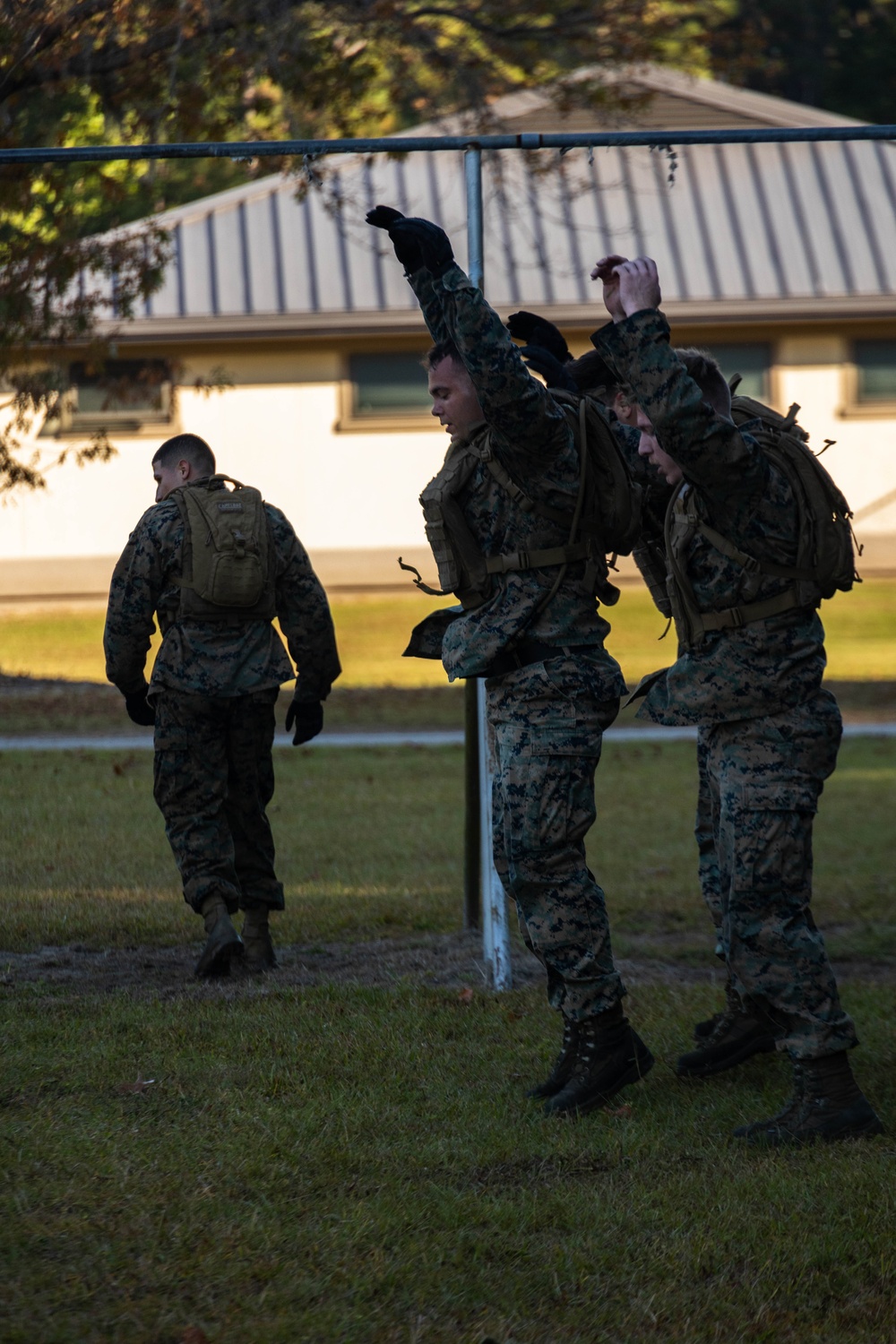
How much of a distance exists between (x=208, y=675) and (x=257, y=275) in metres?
14.4

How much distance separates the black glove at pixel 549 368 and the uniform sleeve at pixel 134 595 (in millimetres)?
1848

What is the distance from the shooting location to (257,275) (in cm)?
1923

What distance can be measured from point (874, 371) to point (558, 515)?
1716 centimetres

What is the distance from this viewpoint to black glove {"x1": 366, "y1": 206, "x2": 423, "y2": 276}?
4070mm

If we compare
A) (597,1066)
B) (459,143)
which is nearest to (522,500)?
(597,1066)

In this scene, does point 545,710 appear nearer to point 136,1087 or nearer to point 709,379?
point 709,379

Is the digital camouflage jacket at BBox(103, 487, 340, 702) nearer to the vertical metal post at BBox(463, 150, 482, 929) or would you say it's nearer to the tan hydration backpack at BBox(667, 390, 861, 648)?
Result: the vertical metal post at BBox(463, 150, 482, 929)

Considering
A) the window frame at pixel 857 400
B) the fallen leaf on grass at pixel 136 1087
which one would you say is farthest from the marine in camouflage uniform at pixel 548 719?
the window frame at pixel 857 400

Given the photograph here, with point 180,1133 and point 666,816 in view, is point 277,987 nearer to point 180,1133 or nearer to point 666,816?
point 180,1133

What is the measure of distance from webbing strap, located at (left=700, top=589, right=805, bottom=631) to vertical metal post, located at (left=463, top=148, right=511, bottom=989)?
147cm

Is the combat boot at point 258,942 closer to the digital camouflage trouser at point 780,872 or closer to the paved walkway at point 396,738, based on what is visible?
the digital camouflage trouser at point 780,872

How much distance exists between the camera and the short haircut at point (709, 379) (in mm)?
4125

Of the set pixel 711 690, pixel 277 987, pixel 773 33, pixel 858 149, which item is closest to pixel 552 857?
pixel 711 690

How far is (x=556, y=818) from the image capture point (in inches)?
169
